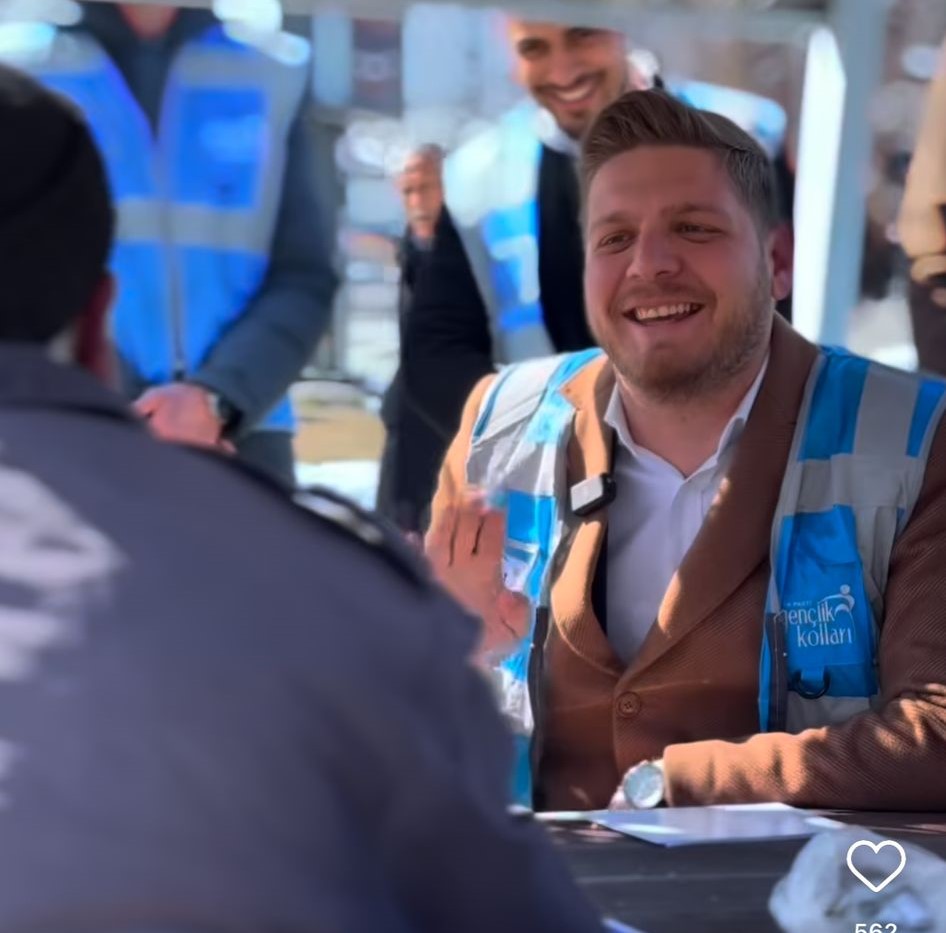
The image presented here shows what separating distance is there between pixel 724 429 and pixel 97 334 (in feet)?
4.33

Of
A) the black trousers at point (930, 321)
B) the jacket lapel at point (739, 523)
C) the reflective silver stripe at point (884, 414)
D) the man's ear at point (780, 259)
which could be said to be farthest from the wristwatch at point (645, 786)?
the black trousers at point (930, 321)

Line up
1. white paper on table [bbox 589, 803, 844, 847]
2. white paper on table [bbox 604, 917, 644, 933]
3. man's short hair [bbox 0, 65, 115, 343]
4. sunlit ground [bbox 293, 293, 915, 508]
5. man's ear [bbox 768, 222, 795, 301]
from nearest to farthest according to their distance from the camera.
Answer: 1. man's short hair [bbox 0, 65, 115, 343]
2. white paper on table [bbox 604, 917, 644, 933]
3. white paper on table [bbox 589, 803, 844, 847]
4. man's ear [bbox 768, 222, 795, 301]
5. sunlit ground [bbox 293, 293, 915, 508]

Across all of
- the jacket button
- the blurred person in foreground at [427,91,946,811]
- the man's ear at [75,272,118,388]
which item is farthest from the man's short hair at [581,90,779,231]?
the man's ear at [75,272,118,388]

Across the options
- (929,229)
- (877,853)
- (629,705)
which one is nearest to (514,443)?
(629,705)

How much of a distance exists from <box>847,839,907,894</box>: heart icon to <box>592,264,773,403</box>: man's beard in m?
0.85

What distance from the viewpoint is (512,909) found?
825 mm

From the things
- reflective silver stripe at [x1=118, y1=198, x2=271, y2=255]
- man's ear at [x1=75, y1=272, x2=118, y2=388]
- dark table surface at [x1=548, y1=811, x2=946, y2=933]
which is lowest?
dark table surface at [x1=548, y1=811, x2=946, y2=933]

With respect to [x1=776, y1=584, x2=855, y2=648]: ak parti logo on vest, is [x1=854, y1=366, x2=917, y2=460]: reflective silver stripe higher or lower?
higher

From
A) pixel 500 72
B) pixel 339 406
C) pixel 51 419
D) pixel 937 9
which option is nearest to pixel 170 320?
pixel 339 406

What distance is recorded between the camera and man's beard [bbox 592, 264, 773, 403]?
2.11 meters

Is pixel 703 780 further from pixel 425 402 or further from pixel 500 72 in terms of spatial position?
pixel 500 72

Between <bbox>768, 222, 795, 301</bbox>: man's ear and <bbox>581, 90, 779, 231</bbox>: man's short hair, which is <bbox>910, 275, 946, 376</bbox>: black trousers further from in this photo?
<bbox>581, 90, 779, 231</bbox>: man's short hair

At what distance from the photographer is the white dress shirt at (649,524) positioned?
2031 mm

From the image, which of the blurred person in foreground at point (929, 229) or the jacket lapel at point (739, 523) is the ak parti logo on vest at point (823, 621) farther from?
the blurred person in foreground at point (929, 229)
